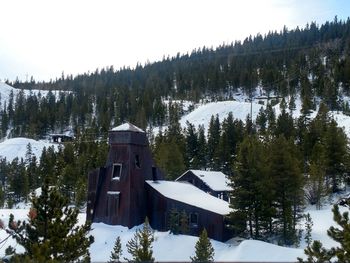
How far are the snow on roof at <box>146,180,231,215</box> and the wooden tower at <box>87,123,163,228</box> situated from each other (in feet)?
5.52

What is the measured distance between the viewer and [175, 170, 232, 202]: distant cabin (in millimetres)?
51625

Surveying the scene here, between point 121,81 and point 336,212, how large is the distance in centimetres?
16242

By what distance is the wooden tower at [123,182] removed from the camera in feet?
124

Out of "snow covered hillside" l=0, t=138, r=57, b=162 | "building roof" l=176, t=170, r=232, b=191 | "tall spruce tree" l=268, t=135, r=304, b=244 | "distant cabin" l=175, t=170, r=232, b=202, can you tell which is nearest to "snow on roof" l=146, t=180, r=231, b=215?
"tall spruce tree" l=268, t=135, r=304, b=244

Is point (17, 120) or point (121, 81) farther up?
point (121, 81)

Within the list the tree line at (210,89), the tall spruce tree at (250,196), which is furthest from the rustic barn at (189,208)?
the tree line at (210,89)

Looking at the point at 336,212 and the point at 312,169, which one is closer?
the point at 336,212

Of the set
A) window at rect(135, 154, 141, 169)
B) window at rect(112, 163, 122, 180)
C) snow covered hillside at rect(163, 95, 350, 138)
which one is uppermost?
snow covered hillside at rect(163, 95, 350, 138)

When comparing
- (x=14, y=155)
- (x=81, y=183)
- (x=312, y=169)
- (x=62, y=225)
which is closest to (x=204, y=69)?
(x=14, y=155)

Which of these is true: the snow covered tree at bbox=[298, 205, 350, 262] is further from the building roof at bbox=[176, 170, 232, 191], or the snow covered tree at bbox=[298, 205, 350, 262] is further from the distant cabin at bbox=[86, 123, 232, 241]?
the building roof at bbox=[176, 170, 232, 191]

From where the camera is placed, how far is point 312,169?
1564 inches

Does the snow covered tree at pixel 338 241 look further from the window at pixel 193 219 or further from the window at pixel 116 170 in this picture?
the window at pixel 116 170

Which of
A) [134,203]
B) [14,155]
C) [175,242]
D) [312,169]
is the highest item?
[14,155]

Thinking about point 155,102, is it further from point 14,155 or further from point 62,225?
point 62,225
